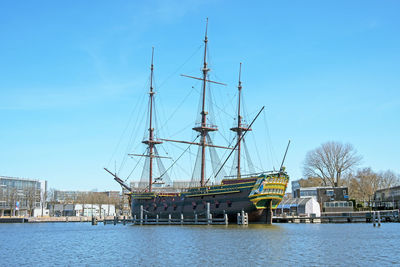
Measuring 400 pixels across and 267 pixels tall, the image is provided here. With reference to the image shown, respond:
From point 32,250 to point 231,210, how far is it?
2744 centimetres

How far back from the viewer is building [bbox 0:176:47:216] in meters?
119

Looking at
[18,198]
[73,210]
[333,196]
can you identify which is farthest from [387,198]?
[18,198]

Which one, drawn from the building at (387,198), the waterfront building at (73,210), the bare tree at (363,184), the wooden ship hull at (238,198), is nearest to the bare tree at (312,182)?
the bare tree at (363,184)

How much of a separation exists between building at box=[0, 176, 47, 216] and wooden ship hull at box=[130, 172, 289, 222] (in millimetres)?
67465

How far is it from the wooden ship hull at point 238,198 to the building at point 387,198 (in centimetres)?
4723

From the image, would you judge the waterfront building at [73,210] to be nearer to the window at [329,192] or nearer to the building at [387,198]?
the window at [329,192]

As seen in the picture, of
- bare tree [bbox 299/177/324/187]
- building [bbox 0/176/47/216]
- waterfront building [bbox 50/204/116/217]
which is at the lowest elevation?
waterfront building [bbox 50/204/116/217]

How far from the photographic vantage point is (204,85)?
68.9 metres

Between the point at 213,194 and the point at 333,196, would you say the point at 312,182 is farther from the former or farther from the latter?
the point at 213,194

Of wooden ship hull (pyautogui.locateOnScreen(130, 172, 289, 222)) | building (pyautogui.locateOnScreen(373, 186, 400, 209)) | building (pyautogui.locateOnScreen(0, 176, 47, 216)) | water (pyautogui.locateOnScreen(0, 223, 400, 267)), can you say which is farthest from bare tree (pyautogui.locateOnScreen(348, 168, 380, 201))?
building (pyautogui.locateOnScreen(0, 176, 47, 216))

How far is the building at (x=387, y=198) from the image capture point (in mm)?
92113

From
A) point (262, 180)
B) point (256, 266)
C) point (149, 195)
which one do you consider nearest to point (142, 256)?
point (256, 266)

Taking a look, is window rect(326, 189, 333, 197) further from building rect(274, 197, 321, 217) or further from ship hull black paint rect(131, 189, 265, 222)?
ship hull black paint rect(131, 189, 265, 222)

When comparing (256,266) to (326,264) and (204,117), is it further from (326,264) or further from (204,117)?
(204,117)
